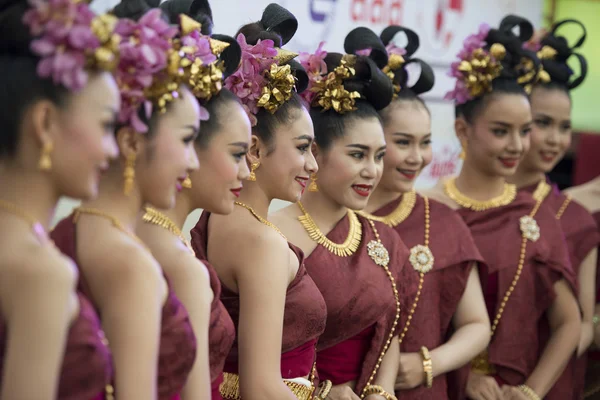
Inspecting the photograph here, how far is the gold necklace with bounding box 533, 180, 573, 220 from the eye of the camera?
3389mm

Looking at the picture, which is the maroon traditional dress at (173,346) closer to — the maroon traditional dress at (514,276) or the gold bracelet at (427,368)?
the gold bracelet at (427,368)

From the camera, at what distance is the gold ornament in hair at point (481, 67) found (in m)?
3.09

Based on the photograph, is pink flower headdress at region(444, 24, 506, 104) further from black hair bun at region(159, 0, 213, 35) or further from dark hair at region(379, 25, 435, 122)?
black hair bun at region(159, 0, 213, 35)

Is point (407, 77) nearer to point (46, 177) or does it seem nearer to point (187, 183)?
point (187, 183)

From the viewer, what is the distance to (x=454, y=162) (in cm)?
455

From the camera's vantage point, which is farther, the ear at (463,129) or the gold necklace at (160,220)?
the ear at (463,129)

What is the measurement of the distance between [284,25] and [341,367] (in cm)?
86

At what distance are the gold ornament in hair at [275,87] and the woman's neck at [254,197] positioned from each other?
0.55 ft

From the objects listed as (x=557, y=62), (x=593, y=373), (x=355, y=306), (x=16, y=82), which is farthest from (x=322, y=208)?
(x=593, y=373)

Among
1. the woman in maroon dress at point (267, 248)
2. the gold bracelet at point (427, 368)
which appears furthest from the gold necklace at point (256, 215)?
the gold bracelet at point (427, 368)

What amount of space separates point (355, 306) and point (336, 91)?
524 mm

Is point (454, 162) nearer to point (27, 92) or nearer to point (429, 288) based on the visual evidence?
point (429, 288)

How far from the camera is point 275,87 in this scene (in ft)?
6.98

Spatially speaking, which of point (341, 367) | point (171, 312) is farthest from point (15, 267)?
point (341, 367)
